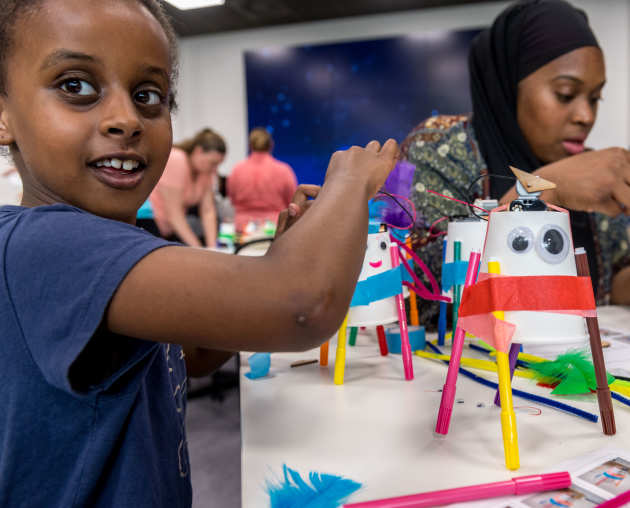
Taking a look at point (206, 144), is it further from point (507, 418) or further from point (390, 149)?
point (507, 418)

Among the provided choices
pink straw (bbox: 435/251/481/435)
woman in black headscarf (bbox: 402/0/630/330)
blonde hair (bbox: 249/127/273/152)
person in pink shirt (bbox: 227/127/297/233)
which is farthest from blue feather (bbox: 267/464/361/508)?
blonde hair (bbox: 249/127/273/152)

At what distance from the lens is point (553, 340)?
0.49m

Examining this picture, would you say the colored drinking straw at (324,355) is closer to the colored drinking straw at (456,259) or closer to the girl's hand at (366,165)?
the colored drinking straw at (456,259)

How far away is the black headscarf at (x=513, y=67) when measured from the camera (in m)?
1.18

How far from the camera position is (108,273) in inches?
14.8

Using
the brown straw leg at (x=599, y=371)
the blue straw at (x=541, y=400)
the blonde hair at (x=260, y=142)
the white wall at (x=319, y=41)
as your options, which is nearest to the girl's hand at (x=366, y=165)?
the brown straw leg at (x=599, y=371)

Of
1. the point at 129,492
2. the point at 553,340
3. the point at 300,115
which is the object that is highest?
the point at 300,115

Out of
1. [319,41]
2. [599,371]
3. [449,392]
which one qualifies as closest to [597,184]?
[599,371]

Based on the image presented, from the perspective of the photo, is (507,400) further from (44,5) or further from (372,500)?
(44,5)

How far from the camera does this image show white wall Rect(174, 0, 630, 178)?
206 inches

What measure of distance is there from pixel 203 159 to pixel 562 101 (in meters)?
2.28

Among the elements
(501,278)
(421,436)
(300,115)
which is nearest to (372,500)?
(421,436)

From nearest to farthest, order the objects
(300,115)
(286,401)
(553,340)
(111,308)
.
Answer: (111,308), (553,340), (286,401), (300,115)

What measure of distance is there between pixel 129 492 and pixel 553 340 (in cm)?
43
